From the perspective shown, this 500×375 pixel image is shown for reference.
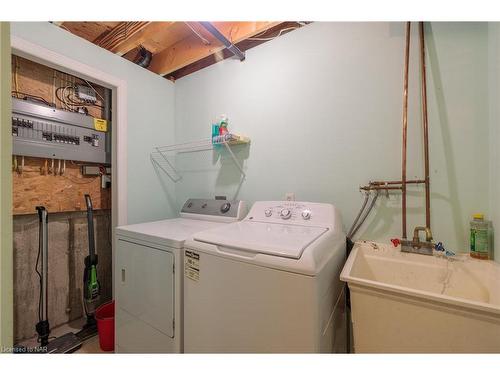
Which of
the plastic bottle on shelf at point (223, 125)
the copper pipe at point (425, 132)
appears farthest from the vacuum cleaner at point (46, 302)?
the copper pipe at point (425, 132)

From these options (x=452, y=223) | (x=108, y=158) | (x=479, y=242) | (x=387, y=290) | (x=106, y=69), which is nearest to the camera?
(x=387, y=290)

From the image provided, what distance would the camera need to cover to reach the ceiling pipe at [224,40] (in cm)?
137

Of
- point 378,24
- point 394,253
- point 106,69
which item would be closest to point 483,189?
point 394,253

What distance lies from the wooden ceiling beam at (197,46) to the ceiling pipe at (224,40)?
0.13 metres

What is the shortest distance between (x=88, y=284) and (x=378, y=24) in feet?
9.72

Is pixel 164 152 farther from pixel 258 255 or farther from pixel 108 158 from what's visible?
pixel 258 255

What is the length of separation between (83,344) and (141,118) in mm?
→ 1991

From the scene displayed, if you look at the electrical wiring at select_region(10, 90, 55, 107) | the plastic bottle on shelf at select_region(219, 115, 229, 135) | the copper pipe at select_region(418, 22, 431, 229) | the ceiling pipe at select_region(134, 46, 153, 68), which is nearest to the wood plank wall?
the electrical wiring at select_region(10, 90, 55, 107)

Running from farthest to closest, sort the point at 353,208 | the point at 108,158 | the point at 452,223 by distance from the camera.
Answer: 1. the point at 108,158
2. the point at 353,208
3. the point at 452,223

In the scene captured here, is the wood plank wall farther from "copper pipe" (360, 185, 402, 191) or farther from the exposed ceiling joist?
"copper pipe" (360, 185, 402, 191)

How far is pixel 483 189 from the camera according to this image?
106 centimetres

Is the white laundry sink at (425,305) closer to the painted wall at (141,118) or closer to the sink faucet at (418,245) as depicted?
the sink faucet at (418,245)

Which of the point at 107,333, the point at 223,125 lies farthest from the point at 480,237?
the point at 107,333

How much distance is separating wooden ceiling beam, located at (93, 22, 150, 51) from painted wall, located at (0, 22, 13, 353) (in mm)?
1572
